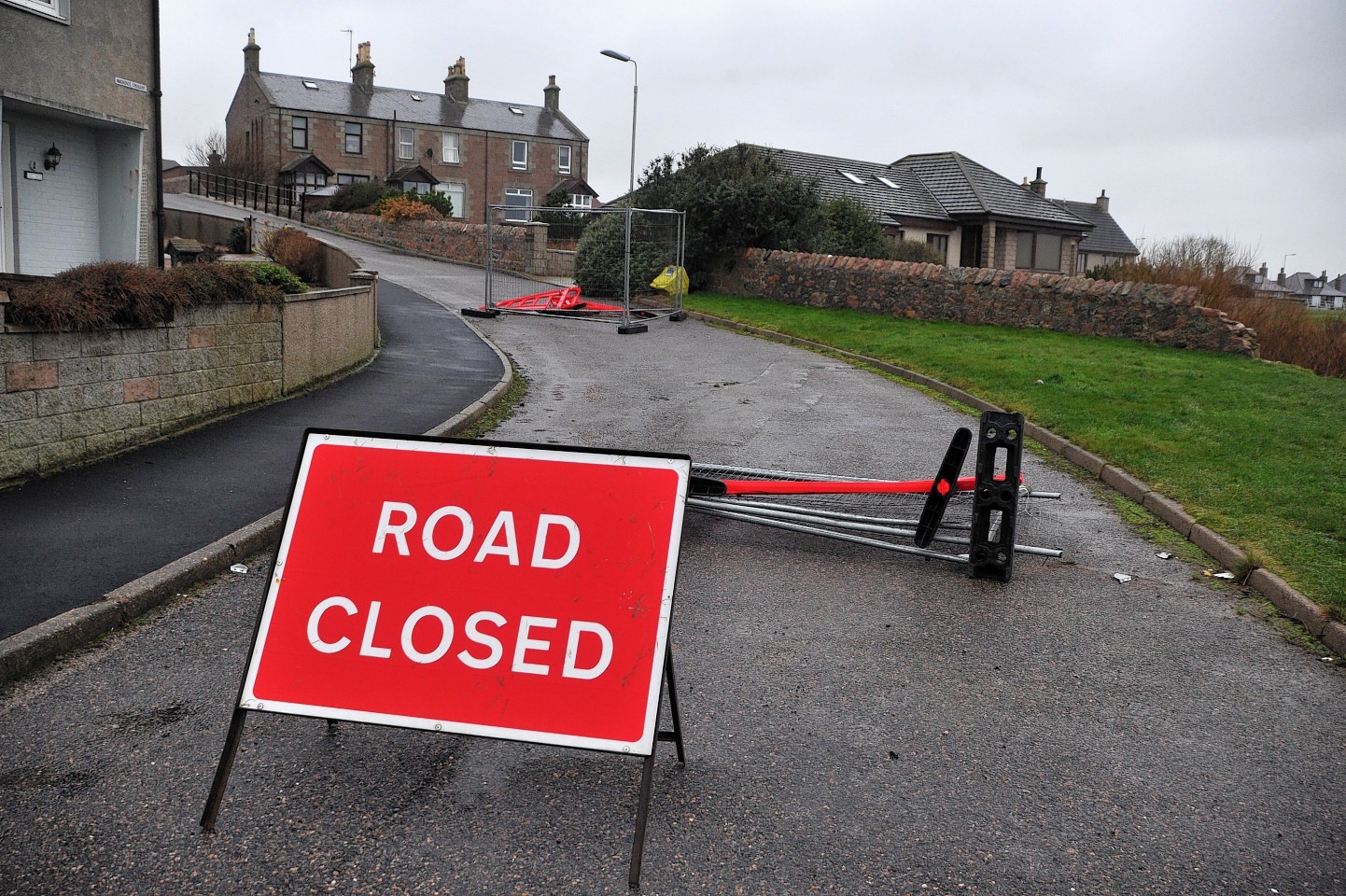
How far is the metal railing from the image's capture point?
48.2 metres

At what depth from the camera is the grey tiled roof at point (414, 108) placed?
194 ft

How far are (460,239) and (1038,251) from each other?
940 inches

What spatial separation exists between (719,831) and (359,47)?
67.2 meters

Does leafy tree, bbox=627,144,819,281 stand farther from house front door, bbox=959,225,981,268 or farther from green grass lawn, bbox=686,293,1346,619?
house front door, bbox=959,225,981,268

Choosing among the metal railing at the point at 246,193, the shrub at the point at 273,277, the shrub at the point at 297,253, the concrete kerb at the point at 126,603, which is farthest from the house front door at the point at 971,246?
the concrete kerb at the point at 126,603

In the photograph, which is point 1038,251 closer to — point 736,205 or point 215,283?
point 736,205

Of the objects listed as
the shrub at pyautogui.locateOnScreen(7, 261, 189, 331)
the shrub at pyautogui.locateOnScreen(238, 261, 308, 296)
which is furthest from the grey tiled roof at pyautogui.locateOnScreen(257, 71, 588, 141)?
the shrub at pyautogui.locateOnScreen(7, 261, 189, 331)

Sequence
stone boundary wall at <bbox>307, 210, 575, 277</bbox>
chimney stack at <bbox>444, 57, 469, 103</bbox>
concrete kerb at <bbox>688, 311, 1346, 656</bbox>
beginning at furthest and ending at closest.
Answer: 1. chimney stack at <bbox>444, 57, 469, 103</bbox>
2. stone boundary wall at <bbox>307, 210, 575, 277</bbox>
3. concrete kerb at <bbox>688, 311, 1346, 656</bbox>

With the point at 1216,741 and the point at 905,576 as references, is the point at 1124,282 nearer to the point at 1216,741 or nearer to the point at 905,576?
the point at 905,576

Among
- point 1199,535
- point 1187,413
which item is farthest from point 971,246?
point 1199,535

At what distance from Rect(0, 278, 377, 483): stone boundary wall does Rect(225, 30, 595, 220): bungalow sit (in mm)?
45574

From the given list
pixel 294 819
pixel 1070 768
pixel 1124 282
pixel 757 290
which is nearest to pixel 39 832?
pixel 294 819

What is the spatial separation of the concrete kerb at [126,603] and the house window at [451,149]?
5951 cm

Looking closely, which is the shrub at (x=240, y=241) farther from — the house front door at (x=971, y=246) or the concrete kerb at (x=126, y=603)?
the house front door at (x=971, y=246)
